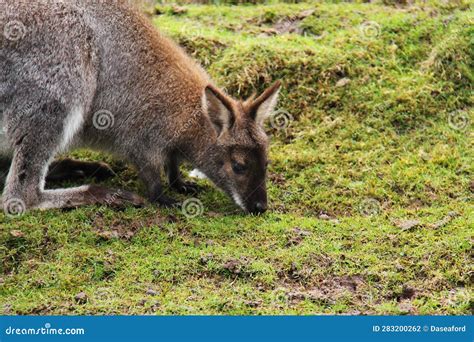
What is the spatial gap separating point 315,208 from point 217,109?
159 centimetres

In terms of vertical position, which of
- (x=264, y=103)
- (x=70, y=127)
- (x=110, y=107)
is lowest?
(x=70, y=127)

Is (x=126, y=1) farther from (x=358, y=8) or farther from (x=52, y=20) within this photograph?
(x=358, y=8)

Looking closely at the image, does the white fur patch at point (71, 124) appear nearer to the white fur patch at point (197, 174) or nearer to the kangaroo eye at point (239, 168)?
the white fur patch at point (197, 174)

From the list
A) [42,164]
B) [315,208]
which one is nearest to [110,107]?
[42,164]

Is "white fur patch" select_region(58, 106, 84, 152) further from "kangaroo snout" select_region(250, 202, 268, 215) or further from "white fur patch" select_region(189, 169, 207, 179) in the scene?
"kangaroo snout" select_region(250, 202, 268, 215)

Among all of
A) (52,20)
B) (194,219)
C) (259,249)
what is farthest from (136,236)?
(52,20)

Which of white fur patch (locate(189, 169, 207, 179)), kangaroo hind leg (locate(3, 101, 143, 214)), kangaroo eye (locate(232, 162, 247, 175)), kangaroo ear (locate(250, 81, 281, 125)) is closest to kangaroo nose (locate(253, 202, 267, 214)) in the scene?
kangaroo eye (locate(232, 162, 247, 175))

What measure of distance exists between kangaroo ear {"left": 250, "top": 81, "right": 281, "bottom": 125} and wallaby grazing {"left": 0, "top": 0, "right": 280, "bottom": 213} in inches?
0.5

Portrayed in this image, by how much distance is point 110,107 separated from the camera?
8328 millimetres

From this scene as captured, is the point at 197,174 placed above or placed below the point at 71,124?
below

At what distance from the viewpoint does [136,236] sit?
7574mm

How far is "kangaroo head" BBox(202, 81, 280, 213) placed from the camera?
8.10m

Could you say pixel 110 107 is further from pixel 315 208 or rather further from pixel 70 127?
pixel 315 208

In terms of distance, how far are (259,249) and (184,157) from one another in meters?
1.66
